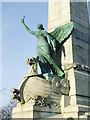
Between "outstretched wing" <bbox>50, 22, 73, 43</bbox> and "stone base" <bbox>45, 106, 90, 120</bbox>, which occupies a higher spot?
"outstretched wing" <bbox>50, 22, 73, 43</bbox>

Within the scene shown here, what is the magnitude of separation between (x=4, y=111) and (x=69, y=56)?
79.4 feet

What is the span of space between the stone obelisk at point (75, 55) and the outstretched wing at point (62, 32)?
300 millimetres

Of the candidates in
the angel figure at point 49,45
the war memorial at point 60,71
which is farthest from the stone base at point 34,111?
the angel figure at point 49,45

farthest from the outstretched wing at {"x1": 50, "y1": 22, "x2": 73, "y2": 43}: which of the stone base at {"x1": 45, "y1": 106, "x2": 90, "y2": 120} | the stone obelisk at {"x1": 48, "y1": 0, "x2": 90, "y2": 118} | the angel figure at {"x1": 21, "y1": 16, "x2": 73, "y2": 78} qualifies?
the stone base at {"x1": 45, "y1": 106, "x2": 90, "y2": 120}

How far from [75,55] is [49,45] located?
1.42 meters

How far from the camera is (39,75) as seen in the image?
11.1 meters

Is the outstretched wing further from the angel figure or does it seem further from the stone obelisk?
the stone obelisk

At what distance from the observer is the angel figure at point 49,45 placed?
11641mm

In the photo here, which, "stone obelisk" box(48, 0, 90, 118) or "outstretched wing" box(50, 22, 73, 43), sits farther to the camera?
"outstretched wing" box(50, 22, 73, 43)

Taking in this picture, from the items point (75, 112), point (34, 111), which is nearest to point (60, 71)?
point (75, 112)

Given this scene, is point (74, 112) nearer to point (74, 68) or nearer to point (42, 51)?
point (74, 68)

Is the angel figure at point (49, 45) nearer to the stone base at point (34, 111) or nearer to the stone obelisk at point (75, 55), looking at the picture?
the stone obelisk at point (75, 55)

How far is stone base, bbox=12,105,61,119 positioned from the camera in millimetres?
9859

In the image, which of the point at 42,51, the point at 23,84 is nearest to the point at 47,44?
the point at 42,51
